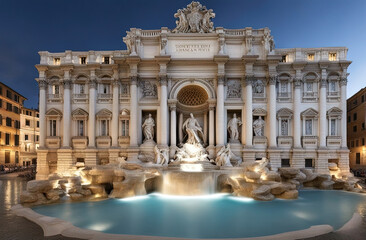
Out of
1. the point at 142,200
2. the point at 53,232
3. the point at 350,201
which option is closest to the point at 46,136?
the point at 142,200

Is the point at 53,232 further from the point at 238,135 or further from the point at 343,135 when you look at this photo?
the point at 343,135

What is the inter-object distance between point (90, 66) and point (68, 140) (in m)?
7.30

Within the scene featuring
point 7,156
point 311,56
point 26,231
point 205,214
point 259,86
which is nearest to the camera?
point 26,231

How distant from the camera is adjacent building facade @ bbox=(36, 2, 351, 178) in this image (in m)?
19.4

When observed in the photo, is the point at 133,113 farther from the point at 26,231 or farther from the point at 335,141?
the point at 335,141

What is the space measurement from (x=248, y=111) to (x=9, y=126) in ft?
124

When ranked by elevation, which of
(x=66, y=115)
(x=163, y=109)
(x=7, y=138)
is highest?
(x=163, y=109)

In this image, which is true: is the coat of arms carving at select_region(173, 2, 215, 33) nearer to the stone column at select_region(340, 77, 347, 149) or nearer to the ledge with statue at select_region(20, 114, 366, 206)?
the ledge with statue at select_region(20, 114, 366, 206)

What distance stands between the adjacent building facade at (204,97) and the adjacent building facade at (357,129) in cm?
976

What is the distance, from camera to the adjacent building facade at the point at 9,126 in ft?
109

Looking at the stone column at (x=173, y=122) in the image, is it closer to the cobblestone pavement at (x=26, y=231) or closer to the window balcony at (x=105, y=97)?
the window balcony at (x=105, y=97)

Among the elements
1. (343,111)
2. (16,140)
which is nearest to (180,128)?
(343,111)

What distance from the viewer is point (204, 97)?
2084 centimetres

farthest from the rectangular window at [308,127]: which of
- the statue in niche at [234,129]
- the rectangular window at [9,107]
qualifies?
the rectangular window at [9,107]
